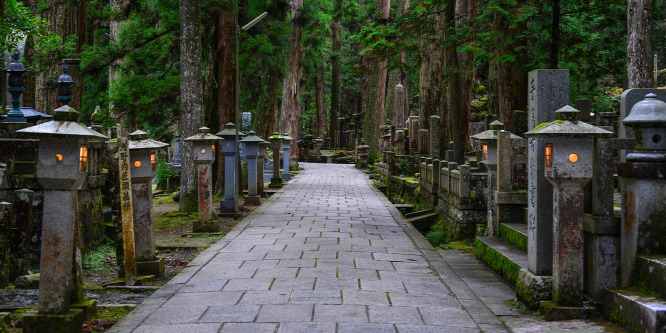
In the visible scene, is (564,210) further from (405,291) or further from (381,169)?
(381,169)

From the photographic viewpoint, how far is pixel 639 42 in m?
14.9

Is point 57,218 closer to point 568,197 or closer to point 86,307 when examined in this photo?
point 86,307

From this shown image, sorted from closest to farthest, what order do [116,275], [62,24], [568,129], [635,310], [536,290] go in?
1. [635,310]
2. [568,129]
3. [536,290]
4. [116,275]
5. [62,24]

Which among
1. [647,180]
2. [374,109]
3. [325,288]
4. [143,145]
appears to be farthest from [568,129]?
[374,109]

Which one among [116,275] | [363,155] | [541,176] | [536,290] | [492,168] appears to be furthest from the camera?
[363,155]

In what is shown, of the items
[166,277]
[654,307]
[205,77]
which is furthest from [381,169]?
[654,307]

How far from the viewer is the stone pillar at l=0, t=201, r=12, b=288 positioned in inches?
247

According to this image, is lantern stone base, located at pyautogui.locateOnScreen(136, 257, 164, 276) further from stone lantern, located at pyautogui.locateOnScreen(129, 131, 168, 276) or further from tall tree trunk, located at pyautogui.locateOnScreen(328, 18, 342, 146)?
tall tree trunk, located at pyautogui.locateOnScreen(328, 18, 342, 146)

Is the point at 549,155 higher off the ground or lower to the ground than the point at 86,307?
higher

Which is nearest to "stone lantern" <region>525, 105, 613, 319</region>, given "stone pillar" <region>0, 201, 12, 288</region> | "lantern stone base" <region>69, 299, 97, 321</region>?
"lantern stone base" <region>69, 299, 97, 321</region>

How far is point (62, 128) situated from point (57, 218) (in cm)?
72

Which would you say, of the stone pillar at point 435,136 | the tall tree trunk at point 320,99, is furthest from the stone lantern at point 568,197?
the tall tree trunk at point 320,99

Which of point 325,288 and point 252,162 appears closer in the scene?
point 325,288

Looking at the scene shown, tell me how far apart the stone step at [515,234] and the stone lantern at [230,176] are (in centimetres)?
647
